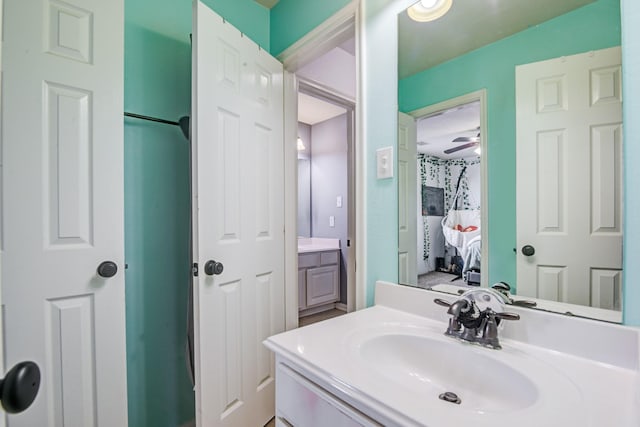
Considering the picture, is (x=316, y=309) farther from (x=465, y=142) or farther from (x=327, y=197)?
(x=465, y=142)

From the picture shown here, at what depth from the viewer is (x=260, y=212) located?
1.55 metres

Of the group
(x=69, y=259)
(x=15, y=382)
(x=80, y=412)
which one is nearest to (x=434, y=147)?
(x=15, y=382)

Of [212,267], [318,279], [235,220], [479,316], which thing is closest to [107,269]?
[212,267]

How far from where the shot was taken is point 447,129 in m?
1.14

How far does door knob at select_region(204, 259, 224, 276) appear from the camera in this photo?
1.24 m

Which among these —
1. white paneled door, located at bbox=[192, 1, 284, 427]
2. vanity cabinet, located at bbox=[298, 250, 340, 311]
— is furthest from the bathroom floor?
white paneled door, located at bbox=[192, 1, 284, 427]

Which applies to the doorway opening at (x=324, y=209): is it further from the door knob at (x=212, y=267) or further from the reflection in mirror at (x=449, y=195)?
the door knob at (x=212, y=267)

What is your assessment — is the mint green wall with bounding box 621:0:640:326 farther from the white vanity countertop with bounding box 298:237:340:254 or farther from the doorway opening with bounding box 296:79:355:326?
the white vanity countertop with bounding box 298:237:340:254

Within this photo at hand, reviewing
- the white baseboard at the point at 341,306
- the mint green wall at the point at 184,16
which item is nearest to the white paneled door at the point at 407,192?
the mint green wall at the point at 184,16

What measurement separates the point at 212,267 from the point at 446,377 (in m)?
0.92

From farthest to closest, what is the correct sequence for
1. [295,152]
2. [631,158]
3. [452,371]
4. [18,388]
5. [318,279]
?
[318,279] → [295,152] → [452,371] → [631,158] → [18,388]

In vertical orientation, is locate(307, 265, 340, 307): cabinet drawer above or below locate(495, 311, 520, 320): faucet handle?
below

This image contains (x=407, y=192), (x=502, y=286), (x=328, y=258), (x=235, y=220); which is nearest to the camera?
(x=502, y=286)

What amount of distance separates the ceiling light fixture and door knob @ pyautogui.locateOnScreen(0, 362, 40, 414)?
1441 mm
